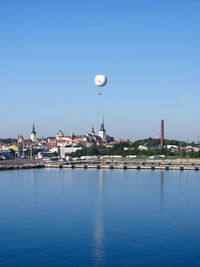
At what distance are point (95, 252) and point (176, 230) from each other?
20.4ft

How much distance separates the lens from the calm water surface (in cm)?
1892

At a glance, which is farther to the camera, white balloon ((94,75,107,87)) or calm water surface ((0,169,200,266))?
white balloon ((94,75,107,87))

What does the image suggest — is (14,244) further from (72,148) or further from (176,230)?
(72,148)

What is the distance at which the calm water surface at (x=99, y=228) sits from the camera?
1892cm

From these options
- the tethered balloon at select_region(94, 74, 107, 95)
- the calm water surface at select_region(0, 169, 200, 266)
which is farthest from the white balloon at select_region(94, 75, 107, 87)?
the calm water surface at select_region(0, 169, 200, 266)

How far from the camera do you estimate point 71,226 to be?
24.7 meters

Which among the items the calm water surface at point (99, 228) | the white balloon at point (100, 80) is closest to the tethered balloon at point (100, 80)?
the white balloon at point (100, 80)

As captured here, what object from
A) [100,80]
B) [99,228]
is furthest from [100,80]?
[99,228]

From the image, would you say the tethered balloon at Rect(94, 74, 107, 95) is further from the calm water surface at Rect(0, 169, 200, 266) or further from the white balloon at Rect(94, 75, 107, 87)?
the calm water surface at Rect(0, 169, 200, 266)

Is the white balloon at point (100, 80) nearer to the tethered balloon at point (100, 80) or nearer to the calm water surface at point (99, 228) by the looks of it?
the tethered balloon at point (100, 80)

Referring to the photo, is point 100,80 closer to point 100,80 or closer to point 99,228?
point 100,80

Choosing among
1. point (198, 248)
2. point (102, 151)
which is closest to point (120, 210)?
point (198, 248)

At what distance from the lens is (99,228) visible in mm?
24328

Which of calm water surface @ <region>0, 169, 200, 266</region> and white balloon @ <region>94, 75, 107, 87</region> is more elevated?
white balloon @ <region>94, 75, 107, 87</region>
